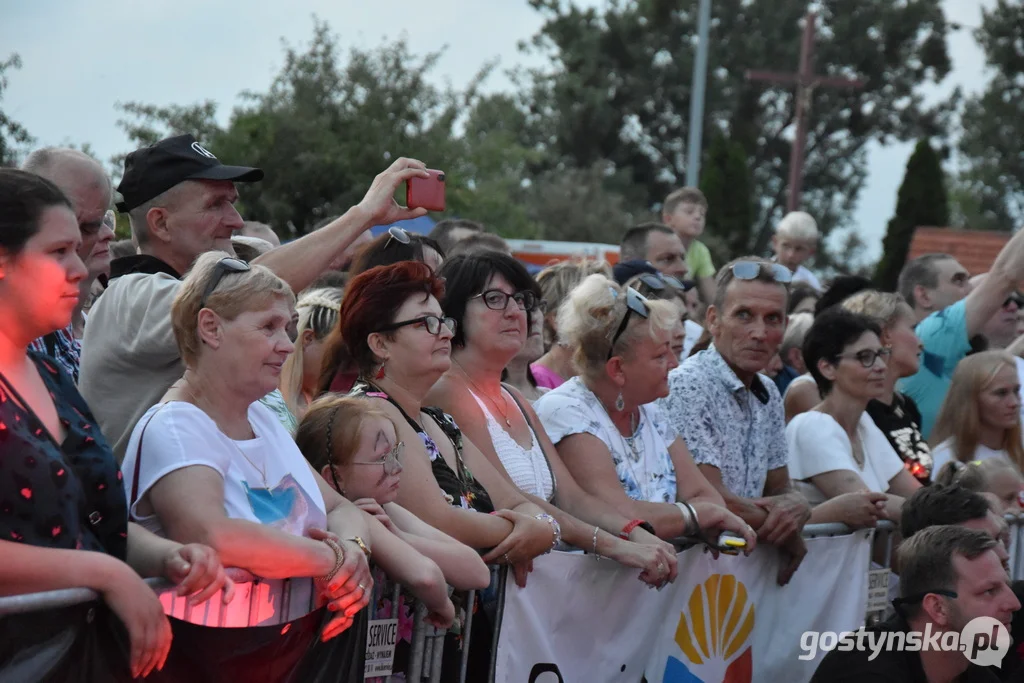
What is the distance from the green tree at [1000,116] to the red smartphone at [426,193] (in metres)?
42.1

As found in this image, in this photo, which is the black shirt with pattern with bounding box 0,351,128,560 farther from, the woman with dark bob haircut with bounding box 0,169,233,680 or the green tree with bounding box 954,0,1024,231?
the green tree with bounding box 954,0,1024,231

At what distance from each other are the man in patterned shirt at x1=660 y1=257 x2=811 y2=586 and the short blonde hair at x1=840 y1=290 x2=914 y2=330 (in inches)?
45.3

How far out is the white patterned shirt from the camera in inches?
231

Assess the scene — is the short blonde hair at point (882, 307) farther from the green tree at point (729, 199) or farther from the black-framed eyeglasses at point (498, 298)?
the green tree at point (729, 199)

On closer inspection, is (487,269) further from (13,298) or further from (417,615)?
(13,298)

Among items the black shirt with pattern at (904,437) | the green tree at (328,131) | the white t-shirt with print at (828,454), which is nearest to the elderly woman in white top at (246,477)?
the white t-shirt with print at (828,454)

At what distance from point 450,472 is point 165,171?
1.31 metres

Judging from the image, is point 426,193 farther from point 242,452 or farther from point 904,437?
point 904,437

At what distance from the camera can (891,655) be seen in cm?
471

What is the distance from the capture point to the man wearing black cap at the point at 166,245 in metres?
3.79

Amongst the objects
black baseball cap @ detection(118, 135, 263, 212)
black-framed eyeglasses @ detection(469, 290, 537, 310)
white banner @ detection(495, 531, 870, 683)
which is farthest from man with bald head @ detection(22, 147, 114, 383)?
white banner @ detection(495, 531, 870, 683)

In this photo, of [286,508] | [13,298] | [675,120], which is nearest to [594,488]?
[286,508]

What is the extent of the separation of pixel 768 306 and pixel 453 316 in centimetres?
185

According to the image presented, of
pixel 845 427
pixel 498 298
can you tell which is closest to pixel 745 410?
pixel 845 427
